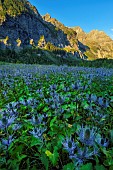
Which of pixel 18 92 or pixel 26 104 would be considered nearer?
pixel 26 104

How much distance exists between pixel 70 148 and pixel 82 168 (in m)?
0.24

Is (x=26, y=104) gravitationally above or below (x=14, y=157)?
above

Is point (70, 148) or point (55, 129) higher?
point (70, 148)

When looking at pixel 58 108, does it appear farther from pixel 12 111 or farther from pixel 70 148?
pixel 70 148

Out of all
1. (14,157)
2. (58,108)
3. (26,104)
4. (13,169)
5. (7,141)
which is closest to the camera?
(13,169)

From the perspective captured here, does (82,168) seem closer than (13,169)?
Yes

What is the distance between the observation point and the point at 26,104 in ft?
17.7

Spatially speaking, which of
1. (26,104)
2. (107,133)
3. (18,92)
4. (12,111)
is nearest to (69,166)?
(107,133)

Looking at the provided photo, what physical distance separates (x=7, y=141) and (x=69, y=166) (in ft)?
3.49

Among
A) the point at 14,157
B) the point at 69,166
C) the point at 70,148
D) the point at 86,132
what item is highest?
the point at 86,132

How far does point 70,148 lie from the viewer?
2.52 metres

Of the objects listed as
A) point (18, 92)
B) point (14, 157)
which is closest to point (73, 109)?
point (14, 157)

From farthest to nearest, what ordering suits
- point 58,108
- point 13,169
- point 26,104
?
point 26,104 < point 58,108 < point 13,169

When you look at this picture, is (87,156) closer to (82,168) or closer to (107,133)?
(82,168)
